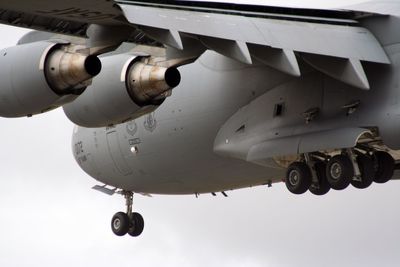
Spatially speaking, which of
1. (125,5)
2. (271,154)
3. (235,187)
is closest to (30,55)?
(125,5)

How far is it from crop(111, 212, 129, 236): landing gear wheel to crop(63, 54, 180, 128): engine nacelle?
256 inches

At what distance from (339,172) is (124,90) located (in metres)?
3.70

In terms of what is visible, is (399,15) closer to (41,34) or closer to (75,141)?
(41,34)

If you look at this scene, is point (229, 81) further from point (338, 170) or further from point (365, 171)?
point (365, 171)

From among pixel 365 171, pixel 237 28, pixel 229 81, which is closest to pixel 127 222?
pixel 229 81

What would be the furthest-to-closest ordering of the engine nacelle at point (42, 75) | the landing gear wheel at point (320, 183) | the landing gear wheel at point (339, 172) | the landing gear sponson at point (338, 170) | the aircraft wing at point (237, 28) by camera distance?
the landing gear wheel at point (320, 183) → the landing gear sponson at point (338, 170) → the landing gear wheel at point (339, 172) → the engine nacelle at point (42, 75) → the aircraft wing at point (237, 28)

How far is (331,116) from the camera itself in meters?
26.4

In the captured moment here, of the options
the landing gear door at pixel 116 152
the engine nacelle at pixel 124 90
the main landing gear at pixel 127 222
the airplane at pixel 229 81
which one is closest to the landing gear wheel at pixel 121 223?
the main landing gear at pixel 127 222

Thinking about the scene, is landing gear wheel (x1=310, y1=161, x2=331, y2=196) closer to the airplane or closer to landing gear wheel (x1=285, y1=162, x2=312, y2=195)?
the airplane

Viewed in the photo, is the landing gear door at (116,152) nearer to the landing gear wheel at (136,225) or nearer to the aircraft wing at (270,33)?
the landing gear wheel at (136,225)

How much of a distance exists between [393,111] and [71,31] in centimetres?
506

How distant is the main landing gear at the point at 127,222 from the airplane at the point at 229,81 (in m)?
3.48

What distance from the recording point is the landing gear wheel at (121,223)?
108 ft

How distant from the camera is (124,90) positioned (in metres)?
26.3
